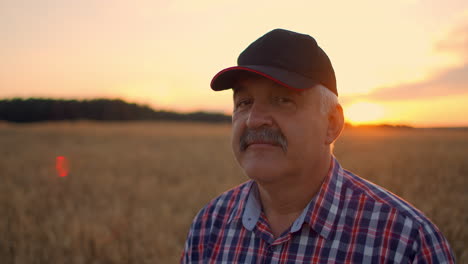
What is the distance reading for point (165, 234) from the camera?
179 inches

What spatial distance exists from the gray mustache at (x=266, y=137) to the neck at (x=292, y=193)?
0.18 m

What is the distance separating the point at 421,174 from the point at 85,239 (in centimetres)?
621

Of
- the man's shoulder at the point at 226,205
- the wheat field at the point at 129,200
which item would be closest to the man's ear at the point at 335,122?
the man's shoulder at the point at 226,205

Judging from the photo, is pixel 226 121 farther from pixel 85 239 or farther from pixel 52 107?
pixel 85 239

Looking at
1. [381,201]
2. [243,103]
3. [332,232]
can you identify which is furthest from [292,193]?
[243,103]

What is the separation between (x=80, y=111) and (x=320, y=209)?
121 ft

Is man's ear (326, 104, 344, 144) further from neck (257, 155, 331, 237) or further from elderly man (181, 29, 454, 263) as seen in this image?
neck (257, 155, 331, 237)

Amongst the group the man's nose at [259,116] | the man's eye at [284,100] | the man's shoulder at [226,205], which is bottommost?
the man's shoulder at [226,205]

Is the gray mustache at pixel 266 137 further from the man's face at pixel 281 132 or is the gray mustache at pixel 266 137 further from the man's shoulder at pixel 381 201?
the man's shoulder at pixel 381 201

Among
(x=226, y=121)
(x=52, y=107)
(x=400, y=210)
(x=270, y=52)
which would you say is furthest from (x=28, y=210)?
(x=226, y=121)

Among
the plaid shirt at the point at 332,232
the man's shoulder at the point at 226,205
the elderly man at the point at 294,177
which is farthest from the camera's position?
the man's shoulder at the point at 226,205

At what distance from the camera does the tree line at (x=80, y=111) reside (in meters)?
27.5

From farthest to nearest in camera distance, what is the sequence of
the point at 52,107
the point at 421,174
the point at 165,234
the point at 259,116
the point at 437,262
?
the point at 52,107 < the point at 421,174 < the point at 165,234 < the point at 259,116 < the point at 437,262

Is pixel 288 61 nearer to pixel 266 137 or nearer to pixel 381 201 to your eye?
pixel 266 137
